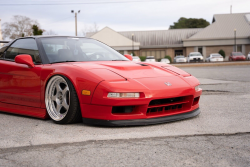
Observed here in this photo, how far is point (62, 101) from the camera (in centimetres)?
414

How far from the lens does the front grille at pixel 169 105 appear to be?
3852 millimetres

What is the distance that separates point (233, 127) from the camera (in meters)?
3.64

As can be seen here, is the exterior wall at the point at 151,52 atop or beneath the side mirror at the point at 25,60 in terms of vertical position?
atop

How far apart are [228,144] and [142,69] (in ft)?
5.75

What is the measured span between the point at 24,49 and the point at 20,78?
60cm

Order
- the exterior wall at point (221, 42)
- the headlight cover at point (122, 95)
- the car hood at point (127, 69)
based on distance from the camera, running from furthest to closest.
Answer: the exterior wall at point (221, 42) → the car hood at point (127, 69) → the headlight cover at point (122, 95)

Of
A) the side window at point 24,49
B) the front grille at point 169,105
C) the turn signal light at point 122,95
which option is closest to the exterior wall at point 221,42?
the side window at point 24,49

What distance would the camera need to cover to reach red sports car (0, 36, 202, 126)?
3725mm

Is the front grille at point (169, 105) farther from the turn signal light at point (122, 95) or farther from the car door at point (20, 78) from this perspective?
the car door at point (20, 78)

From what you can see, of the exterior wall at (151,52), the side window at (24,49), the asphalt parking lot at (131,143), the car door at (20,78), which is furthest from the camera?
the exterior wall at (151,52)

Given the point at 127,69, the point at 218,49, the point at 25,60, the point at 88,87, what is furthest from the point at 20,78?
the point at 218,49

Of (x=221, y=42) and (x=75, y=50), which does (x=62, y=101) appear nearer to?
(x=75, y=50)

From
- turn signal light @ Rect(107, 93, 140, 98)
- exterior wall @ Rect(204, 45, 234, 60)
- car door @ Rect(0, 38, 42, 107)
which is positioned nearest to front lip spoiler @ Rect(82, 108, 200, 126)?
turn signal light @ Rect(107, 93, 140, 98)

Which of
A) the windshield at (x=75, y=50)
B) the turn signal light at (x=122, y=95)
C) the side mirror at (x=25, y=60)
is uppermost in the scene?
the windshield at (x=75, y=50)
